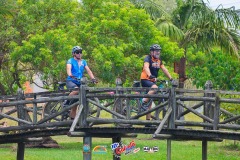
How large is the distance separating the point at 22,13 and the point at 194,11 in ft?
25.0

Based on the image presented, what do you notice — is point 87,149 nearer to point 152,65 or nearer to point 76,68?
point 76,68

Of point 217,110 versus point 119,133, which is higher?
point 217,110

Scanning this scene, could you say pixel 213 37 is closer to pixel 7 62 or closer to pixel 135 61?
pixel 135 61

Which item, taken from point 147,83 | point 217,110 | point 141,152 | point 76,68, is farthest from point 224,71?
point 217,110

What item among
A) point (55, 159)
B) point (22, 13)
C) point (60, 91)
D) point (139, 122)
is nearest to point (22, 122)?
point (60, 91)

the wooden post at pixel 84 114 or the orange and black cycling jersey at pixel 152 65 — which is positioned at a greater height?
the orange and black cycling jersey at pixel 152 65

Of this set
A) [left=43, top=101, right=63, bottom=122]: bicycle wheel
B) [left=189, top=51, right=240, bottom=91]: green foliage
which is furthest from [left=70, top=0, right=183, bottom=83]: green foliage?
[left=43, top=101, right=63, bottom=122]: bicycle wheel

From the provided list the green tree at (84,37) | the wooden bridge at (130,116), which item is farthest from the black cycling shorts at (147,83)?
the green tree at (84,37)

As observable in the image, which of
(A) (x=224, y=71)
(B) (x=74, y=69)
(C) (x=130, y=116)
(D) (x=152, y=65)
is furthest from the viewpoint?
(A) (x=224, y=71)

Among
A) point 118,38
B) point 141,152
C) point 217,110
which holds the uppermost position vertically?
point 118,38

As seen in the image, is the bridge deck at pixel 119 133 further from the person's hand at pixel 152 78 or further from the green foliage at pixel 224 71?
the green foliage at pixel 224 71

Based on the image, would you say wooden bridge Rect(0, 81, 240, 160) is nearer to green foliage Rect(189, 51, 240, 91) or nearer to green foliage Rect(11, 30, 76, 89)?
green foliage Rect(11, 30, 76, 89)

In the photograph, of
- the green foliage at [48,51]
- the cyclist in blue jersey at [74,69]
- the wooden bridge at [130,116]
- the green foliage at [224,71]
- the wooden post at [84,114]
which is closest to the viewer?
the wooden bridge at [130,116]

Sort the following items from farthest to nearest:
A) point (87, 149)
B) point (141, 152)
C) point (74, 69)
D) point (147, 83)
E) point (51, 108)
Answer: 1. point (141, 152)
2. point (51, 108)
3. point (87, 149)
4. point (74, 69)
5. point (147, 83)
